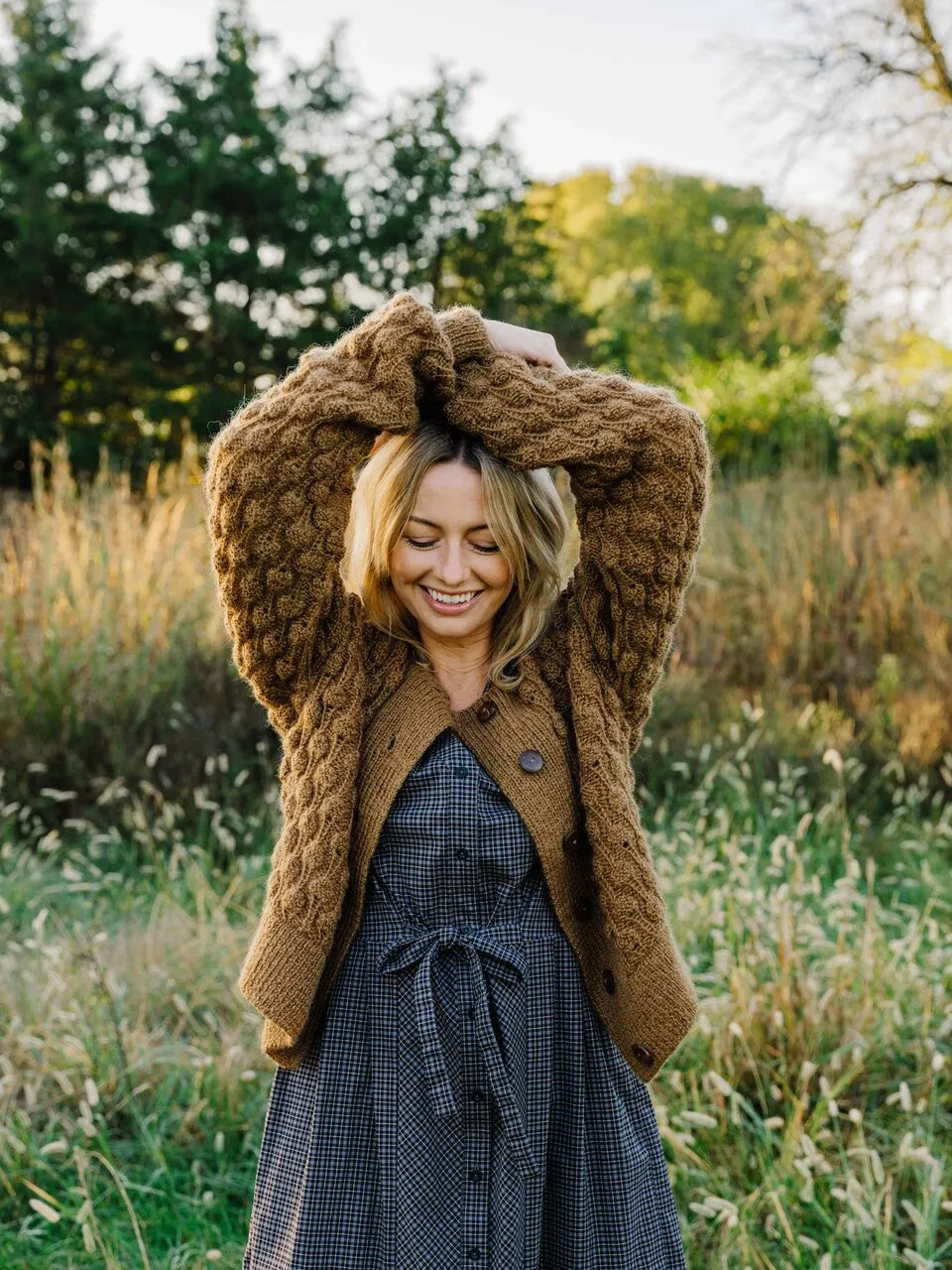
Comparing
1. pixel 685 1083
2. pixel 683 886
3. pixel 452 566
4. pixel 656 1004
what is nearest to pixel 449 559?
pixel 452 566

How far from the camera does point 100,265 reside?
15750 mm

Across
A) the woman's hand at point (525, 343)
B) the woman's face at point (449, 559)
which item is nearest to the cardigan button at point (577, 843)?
the woman's face at point (449, 559)

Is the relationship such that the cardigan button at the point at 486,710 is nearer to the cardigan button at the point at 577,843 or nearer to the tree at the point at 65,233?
the cardigan button at the point at 577,843

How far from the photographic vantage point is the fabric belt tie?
1729 mm

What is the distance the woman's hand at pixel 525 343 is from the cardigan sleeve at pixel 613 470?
0.14 feet

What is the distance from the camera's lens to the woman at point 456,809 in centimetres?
177

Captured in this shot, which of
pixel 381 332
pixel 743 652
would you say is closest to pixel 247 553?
pixel 381 332

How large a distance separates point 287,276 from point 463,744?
1495cm

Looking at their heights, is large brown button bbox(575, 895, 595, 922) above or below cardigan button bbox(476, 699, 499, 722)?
below

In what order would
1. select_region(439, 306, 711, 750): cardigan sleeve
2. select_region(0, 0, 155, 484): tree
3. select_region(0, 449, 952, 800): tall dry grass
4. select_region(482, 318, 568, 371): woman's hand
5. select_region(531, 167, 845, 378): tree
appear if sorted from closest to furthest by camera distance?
Answer: 1. select_region(439, 306, 711, 750): cardigan sleeve
2. select_region(482, 318, 568, 371): woman's hand
3. select_region(0, 449, 952, 800): tall dry grass
4. select_region(0, 0, 155, 484): tree
5. select_region(531, 167, 845, 378): tree

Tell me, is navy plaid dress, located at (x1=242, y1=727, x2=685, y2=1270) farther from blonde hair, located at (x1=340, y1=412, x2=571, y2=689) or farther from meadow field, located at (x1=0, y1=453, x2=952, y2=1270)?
meadow field, located at (x1=0, y1=453, x2=952, y2=1270)

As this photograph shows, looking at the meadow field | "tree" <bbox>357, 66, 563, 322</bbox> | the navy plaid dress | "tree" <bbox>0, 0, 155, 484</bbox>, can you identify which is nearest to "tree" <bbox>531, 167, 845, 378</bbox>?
"tree" <bbox>357, 66, 563, 322</bbox>

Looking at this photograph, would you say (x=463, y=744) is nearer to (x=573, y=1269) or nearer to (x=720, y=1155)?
(x=573, y=1269)

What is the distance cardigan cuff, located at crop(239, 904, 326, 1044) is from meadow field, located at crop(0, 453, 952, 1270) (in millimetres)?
676
